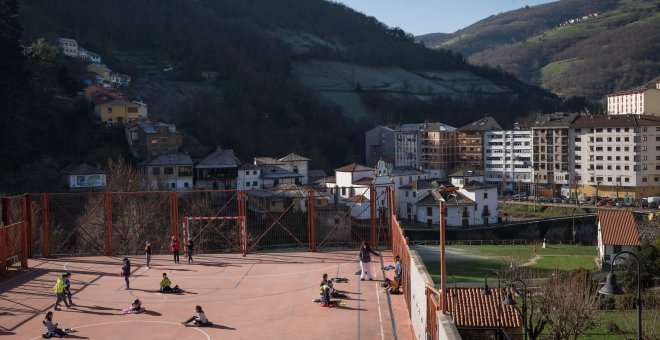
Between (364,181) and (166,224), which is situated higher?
(364,181)

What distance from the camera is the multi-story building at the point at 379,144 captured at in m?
86.0

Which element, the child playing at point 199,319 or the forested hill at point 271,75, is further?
the forested hill at point 271,75

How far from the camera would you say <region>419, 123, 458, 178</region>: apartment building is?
81.0 metres

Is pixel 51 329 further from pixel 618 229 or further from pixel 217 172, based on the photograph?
pixel 217 172

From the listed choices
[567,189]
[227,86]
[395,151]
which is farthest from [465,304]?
[227,86]

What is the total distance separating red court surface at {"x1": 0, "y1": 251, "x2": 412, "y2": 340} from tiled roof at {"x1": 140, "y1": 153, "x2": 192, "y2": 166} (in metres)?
34.2

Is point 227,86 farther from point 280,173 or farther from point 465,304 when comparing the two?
point 465,304

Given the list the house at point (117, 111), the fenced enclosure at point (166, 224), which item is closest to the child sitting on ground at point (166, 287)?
the fenced enclosure at point (166, 224)

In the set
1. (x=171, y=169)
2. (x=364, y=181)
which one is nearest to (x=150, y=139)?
(x=171, y=169)

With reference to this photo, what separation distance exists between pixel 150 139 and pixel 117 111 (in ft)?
30.2

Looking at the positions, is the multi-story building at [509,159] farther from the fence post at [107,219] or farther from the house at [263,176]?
the fence post at [107,219]

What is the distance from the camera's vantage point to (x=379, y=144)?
3435 inches

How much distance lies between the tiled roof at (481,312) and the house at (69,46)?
6916cm

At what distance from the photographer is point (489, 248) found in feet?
156
